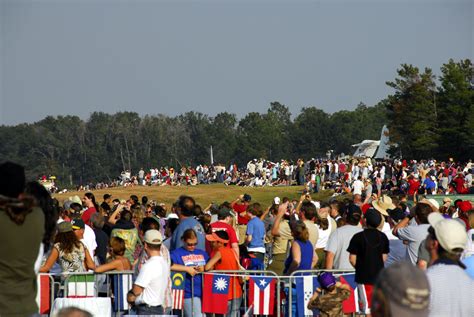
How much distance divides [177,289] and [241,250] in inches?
174

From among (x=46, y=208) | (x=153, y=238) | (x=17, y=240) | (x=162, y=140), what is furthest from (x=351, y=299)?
(x=162, y=140)

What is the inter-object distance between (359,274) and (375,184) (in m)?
37.7

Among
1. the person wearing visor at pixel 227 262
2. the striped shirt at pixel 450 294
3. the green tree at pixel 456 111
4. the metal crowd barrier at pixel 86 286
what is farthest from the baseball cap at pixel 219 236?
the green tree at pixel 456 111

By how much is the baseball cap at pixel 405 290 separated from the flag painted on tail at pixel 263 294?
8.46 meters

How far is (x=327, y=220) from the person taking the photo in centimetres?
1708

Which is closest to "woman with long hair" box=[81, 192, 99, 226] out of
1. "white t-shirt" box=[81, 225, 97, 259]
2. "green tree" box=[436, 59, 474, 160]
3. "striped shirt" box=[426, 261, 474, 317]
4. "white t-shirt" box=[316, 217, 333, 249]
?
"white t-shirt" box=[81, 225, 97, 259]

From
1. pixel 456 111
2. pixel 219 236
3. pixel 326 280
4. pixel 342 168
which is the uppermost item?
pixel 456 111

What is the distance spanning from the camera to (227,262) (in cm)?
1288

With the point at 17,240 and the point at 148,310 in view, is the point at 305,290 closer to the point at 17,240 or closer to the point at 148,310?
the point at 148,310

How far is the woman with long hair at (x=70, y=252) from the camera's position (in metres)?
13.0

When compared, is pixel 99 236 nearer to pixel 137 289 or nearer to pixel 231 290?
pixel 231 290

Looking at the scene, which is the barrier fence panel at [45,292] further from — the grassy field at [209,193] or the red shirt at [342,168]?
the red shirt at [342,168]

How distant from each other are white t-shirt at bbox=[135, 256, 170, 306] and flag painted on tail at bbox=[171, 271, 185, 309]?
5.33 feet

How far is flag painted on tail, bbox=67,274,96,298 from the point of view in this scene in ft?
42.6
